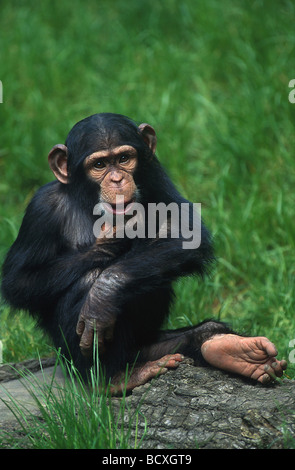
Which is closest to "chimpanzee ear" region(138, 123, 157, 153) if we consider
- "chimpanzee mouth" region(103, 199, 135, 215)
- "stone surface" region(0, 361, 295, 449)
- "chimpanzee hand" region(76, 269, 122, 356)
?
"chimpanzee mouth" region(103, 199, 135, 215)

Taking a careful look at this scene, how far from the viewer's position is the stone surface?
374cm

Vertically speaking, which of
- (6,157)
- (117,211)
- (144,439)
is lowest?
(144,439)

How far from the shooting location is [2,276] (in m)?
4.89

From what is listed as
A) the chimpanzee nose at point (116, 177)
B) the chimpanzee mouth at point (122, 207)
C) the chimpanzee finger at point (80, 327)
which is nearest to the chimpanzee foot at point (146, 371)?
the chimpanzee finger at point (80, 327)

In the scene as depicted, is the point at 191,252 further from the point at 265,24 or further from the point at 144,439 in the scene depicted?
the point at 265,24

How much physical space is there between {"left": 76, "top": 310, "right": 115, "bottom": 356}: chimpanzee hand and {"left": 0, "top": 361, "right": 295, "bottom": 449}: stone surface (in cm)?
35

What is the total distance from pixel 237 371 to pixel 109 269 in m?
0.94

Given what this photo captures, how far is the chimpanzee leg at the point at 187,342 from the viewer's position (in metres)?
4.66

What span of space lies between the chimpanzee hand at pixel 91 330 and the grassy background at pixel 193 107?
4.73ft


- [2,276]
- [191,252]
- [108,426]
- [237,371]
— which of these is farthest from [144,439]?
[2,276]

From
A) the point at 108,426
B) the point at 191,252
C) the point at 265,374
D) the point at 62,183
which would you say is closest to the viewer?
the point at 108,426

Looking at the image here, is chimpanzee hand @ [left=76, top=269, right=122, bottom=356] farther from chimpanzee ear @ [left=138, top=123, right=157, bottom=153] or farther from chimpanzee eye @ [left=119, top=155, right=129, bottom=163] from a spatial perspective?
chimpanzee ear @ [left=138, top=123, right=157, bottom=153]

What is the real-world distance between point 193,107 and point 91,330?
4.71 metres

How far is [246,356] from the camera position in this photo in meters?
4.32
